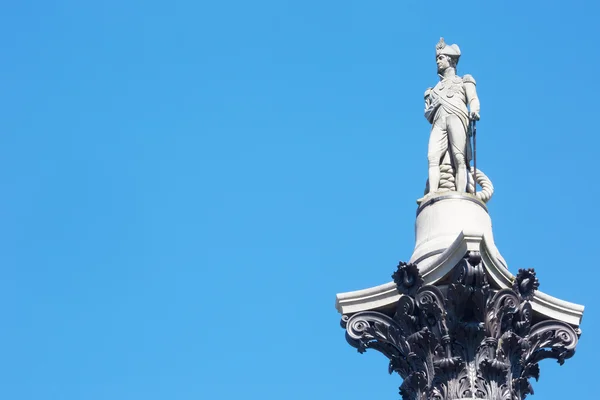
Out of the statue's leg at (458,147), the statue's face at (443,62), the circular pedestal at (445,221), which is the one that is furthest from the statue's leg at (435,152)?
the statue's face at (443,62)

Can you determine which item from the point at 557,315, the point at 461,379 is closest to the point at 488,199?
the point at 557,315

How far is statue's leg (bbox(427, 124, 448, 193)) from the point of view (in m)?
27.2

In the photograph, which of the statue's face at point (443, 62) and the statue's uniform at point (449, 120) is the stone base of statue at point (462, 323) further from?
the statue's face at point (443, 62)

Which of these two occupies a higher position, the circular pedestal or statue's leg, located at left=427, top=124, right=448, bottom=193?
statue's leg, located at left=427, top=124, right=448, bottom=193

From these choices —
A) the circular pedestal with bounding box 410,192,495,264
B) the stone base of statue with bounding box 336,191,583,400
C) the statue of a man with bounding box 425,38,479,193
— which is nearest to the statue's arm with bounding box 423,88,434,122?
the statue of a man with bounding box 425,38,479,193

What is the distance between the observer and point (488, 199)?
2764 cm

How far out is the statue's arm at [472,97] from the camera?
90.8ft

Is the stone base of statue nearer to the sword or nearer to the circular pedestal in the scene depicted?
the circular pedestal

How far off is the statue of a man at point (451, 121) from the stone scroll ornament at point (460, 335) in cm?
324

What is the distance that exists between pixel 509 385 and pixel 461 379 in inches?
35.1

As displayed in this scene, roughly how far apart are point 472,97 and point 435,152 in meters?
1.49

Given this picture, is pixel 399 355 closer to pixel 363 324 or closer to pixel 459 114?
pixel 363 324

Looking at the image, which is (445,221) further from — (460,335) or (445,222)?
(460,335)

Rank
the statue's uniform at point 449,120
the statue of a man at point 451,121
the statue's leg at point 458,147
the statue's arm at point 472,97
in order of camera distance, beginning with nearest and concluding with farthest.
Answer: the statue's leg at point 458,147 → the statue of a man at point 451,121 → the statue's uniform at point 449,120 → the statue's arm at point 472,97
